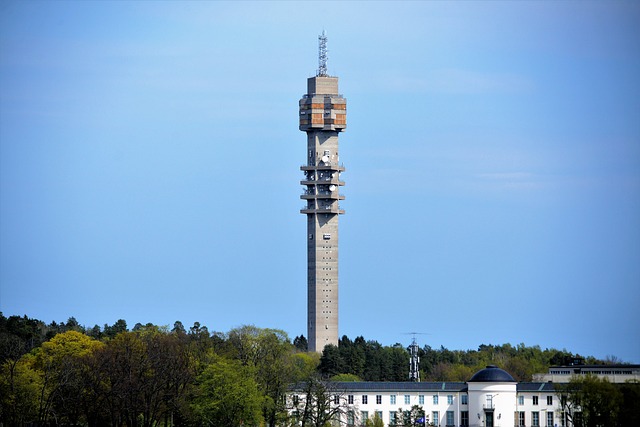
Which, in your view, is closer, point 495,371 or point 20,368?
point 20,368

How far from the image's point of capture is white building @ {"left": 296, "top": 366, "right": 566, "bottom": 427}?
141 metres

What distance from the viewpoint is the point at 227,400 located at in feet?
400

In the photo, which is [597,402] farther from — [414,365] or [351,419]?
[414,365]

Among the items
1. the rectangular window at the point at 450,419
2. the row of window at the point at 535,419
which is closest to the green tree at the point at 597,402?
the row of window at the point at 535,419

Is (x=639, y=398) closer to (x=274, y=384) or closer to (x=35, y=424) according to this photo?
(x=274, y=384)

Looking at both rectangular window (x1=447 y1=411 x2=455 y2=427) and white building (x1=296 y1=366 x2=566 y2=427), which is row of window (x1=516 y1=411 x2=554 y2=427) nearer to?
white building (x1=296 y1=366 x2=566 y2=427)

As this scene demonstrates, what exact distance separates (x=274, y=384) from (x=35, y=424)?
890 inches

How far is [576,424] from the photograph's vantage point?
120625 mm

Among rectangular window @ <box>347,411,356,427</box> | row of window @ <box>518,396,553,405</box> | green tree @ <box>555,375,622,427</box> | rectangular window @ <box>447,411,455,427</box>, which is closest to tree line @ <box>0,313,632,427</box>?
rectangular window @ <box>347,411,356,427</box>

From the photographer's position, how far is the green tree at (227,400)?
4808 inches

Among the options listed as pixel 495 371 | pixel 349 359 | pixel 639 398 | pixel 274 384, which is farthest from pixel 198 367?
pixel 349 359

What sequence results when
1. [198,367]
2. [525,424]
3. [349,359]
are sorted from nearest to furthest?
[198,367]
[525,424]
[349,359]

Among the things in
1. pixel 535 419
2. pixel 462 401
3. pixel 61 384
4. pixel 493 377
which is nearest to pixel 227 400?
pixel 61 384

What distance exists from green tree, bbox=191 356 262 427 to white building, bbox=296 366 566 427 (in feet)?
45.1
